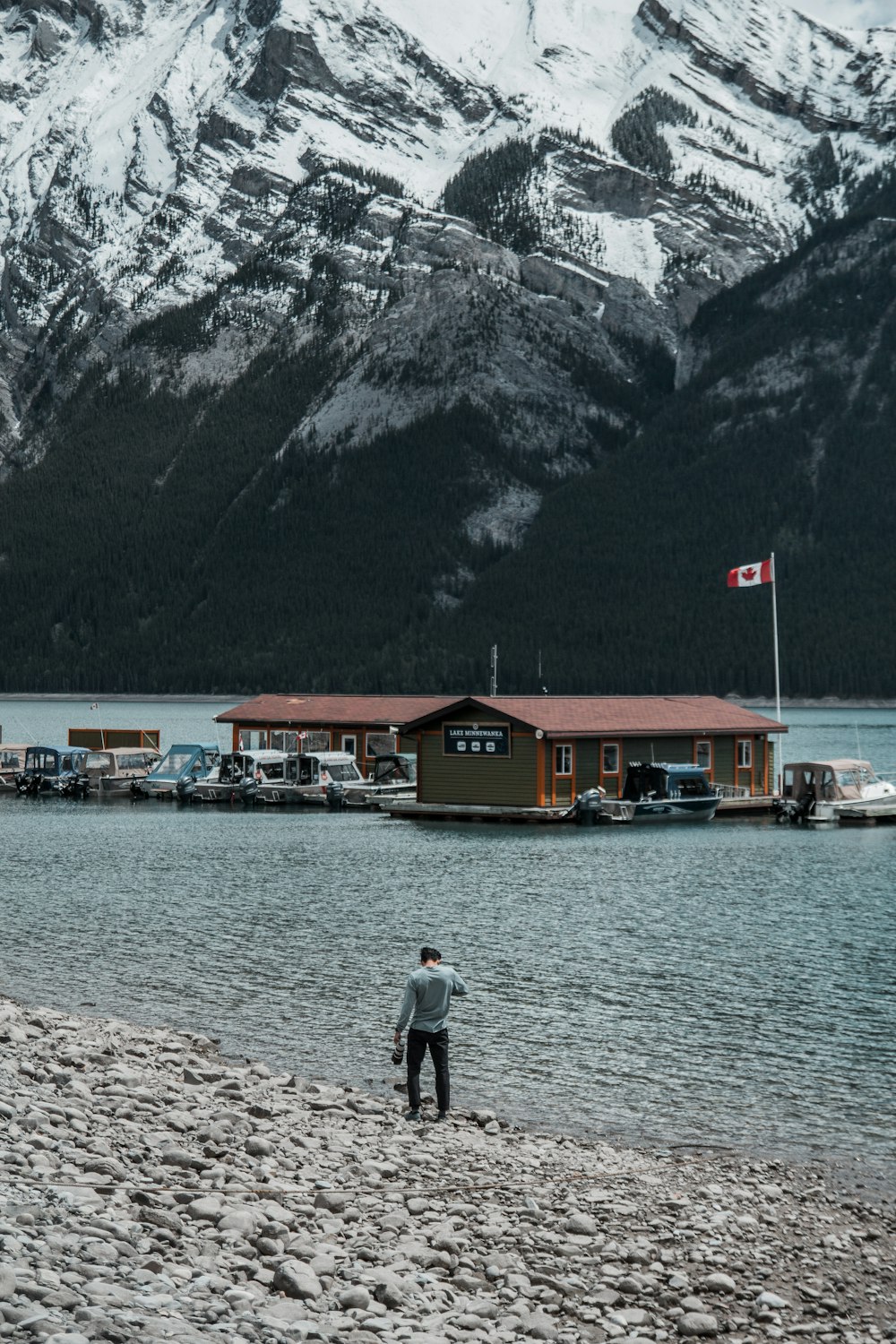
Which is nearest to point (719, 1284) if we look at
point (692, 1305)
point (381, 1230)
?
point (692, 1305)

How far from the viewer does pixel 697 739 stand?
2781 inches

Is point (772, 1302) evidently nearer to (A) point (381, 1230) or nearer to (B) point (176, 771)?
(A) point (381, 1230)

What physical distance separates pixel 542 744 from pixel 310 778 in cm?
1751

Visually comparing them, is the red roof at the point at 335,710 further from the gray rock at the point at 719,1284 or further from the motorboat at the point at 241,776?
the gray rock at the point at 719,1284

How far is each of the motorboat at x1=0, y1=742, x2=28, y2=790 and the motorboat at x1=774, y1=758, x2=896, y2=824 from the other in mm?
44860

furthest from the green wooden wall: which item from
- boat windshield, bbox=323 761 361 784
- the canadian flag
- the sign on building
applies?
the canadian flag

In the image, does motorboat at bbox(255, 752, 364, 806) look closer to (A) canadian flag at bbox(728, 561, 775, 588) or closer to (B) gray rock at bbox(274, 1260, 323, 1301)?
(A) canadian flag at bbox(728, 561, 775, 588)

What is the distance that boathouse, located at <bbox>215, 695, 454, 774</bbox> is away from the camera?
260ft

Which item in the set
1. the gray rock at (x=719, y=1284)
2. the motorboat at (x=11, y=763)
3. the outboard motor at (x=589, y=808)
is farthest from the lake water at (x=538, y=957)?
the motorboat at (x=11, y=763)

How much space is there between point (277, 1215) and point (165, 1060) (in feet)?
23.6

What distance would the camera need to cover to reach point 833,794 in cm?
6912

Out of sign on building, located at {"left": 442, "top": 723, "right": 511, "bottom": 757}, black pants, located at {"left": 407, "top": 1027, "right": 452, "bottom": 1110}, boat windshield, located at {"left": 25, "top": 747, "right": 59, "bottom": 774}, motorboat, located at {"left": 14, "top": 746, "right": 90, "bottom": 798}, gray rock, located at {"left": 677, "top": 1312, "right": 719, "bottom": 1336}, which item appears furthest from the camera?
boat windshield, located at {"left": 25, "top": 747, "right": 59, "bottom": 774}

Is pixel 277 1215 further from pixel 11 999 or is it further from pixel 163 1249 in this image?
pixel 11 999

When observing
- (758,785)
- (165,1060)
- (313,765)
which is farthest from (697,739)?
(165,1060)
